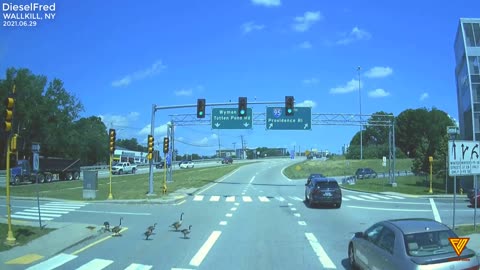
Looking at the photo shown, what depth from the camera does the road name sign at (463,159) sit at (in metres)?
16.0

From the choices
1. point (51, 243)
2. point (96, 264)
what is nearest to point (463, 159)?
point (96, 264)

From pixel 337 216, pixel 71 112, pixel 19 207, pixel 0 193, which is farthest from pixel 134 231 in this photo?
pixel 71 112

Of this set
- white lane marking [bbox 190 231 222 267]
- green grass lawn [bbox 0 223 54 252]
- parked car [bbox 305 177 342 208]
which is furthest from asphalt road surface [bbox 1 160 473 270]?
green grass lawn [bbox 0 223 54 252]

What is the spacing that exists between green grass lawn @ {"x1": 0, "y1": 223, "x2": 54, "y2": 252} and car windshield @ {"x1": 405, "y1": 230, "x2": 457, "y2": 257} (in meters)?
10.2

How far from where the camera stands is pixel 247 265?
11.2m

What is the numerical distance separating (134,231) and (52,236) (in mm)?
2815

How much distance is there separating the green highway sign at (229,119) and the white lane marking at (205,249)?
31.2 meters

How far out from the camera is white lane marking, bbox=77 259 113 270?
10.9m

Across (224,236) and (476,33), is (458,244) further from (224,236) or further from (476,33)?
(476,33)

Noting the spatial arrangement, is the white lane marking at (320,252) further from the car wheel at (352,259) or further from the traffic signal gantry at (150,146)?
the traffic signal gantry at (150,146)

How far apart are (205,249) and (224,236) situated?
2.67 m

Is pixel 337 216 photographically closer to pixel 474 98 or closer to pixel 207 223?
pixel 207 223

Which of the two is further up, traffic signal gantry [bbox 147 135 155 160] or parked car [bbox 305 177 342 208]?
traffic signal gantry [bbox 147 135 155 160]

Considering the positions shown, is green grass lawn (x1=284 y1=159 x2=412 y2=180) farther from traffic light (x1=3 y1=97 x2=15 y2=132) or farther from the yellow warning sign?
the yellow warning sign
